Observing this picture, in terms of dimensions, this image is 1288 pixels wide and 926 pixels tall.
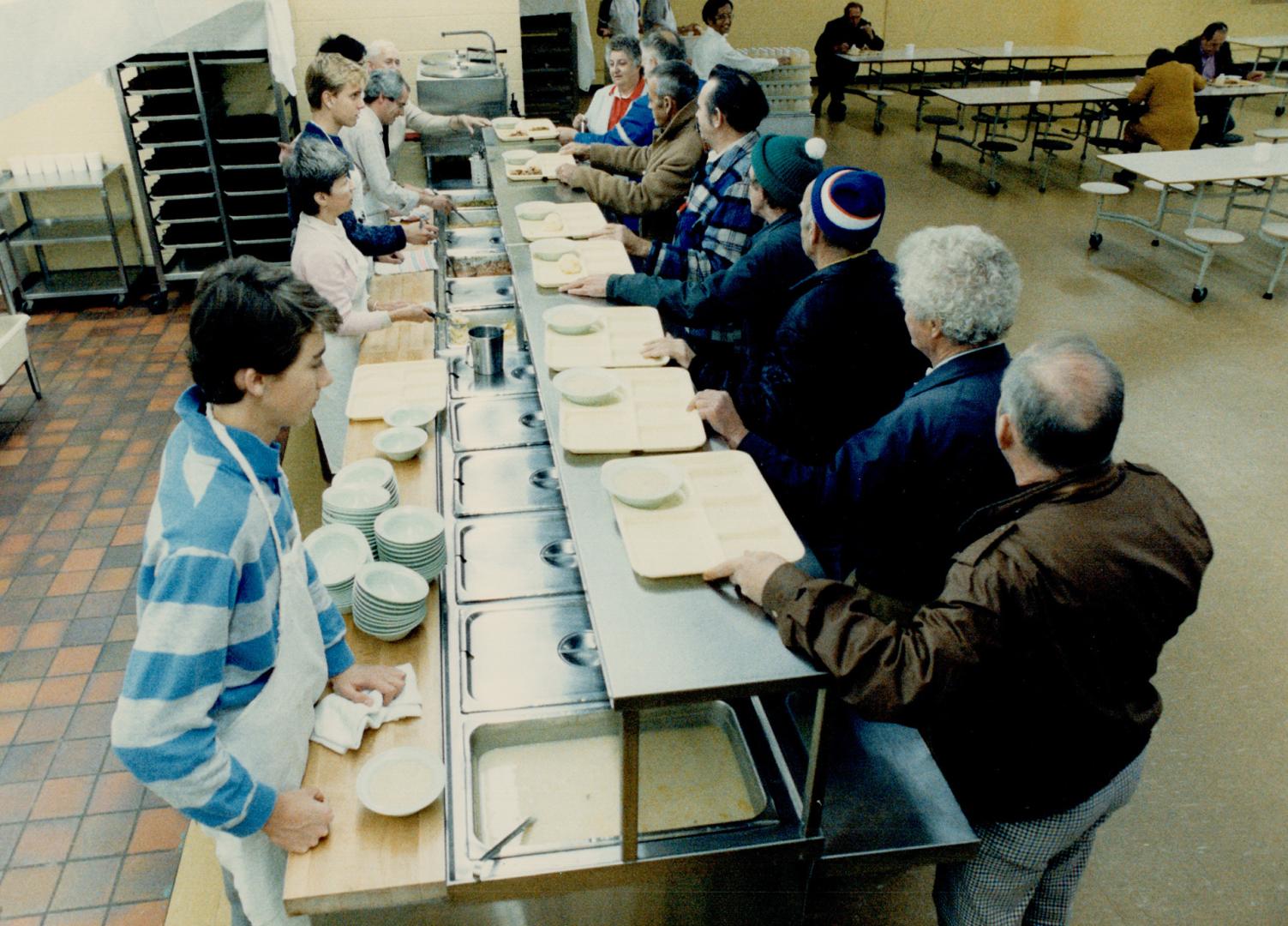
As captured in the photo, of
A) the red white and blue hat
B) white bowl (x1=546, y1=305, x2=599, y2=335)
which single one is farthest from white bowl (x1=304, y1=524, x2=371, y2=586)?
the red white and blue hat

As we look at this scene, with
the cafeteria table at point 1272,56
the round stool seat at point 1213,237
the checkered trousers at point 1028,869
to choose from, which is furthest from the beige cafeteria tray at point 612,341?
the cafeteria table at point 1272,56

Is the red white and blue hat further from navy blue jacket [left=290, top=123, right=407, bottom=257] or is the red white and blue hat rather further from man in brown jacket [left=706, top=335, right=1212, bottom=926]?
navy blue jacket [left=290, top=123, right=407, bottom=257]

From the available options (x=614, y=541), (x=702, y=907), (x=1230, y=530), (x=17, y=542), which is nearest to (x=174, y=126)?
(x=17, y=542)

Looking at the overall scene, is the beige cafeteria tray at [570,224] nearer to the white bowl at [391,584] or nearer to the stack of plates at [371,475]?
the stack of plates at [371,475]

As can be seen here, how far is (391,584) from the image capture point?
92.0 inches

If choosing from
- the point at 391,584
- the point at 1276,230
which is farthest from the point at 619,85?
the point at 1276,230

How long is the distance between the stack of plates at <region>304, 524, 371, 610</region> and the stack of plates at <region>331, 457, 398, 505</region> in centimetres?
19

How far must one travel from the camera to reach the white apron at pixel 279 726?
1734mm

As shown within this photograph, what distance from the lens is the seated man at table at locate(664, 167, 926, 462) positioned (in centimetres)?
239

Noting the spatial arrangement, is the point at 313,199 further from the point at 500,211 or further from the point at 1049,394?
the point at 1049,394

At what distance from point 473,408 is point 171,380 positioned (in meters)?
3.52

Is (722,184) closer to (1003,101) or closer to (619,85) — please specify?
(619,85)

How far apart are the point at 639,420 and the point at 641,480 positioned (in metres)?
0.30

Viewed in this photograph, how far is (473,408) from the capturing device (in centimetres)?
328
